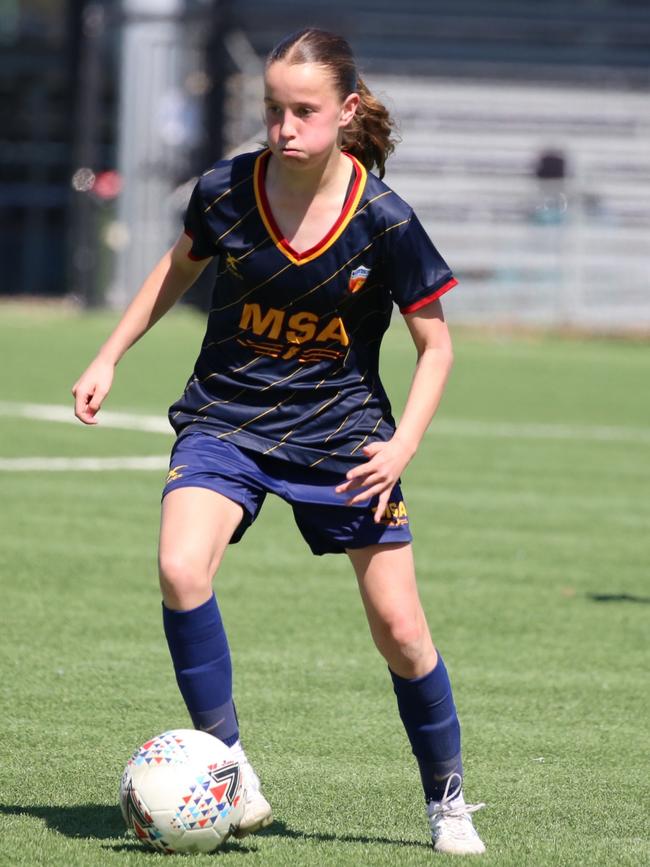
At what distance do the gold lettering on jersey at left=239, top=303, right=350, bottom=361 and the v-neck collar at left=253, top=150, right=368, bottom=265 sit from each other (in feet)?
0.47

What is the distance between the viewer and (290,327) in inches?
164

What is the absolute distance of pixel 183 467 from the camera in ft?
13.5

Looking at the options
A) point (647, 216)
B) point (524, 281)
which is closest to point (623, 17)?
point (647, 216)

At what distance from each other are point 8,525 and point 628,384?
11.2 meters

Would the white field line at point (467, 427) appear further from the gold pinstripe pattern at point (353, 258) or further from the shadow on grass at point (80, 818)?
the gold pinstripe pattern at point (353, 258)

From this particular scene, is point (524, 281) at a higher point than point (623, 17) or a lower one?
lower

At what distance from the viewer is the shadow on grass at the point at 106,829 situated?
4055 millimetres

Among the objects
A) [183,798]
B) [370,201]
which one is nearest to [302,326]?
[370,201]

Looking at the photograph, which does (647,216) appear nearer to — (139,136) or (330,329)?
(139,136)

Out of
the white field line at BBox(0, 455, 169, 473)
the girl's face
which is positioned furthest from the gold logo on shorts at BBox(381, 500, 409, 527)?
the white field line at BBox(0, 455, 169, 473)

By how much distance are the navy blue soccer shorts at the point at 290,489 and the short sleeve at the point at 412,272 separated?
48cm

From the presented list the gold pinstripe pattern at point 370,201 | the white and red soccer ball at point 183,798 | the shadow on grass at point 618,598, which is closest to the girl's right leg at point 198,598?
the white and red soccer ball at point 183,798

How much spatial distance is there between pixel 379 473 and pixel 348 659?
8.44 ft

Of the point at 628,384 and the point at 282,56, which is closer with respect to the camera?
the point at 282,56
